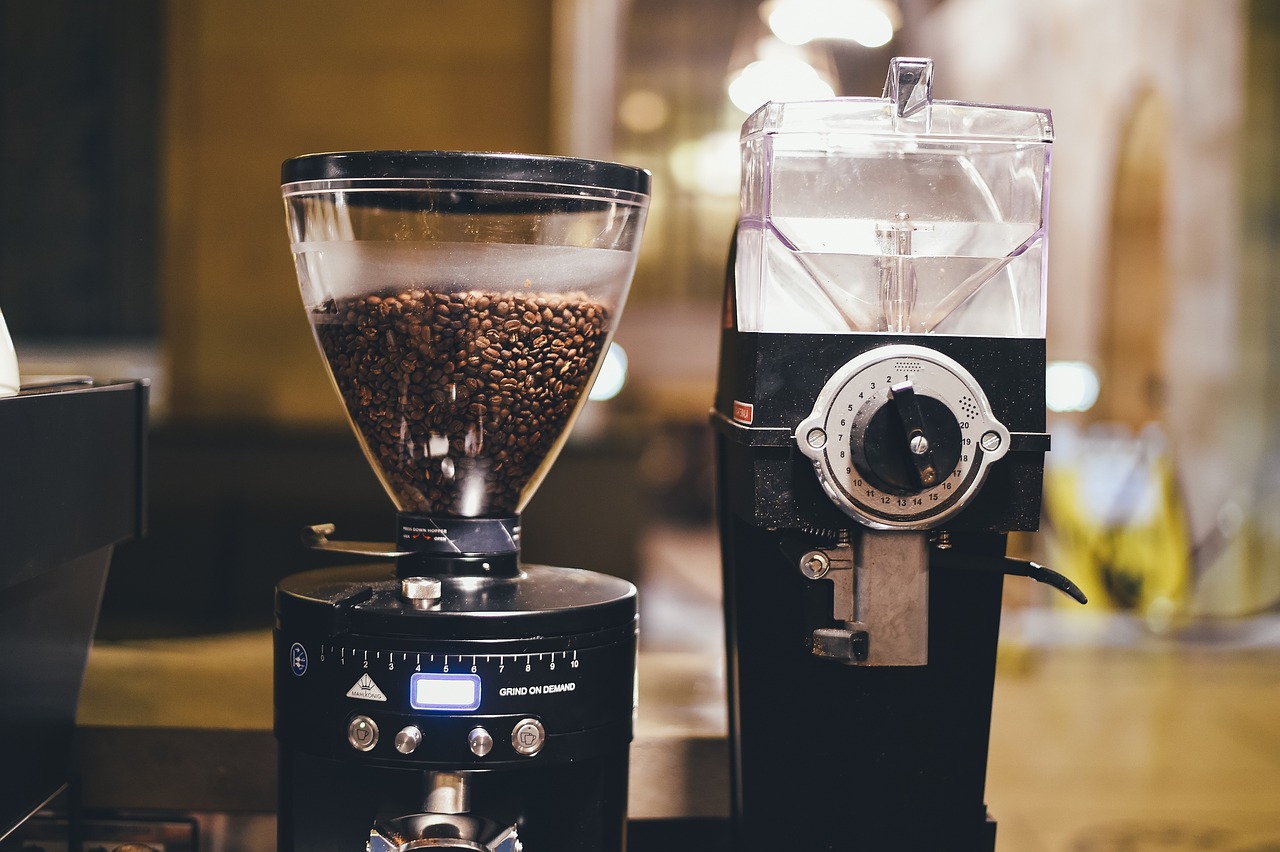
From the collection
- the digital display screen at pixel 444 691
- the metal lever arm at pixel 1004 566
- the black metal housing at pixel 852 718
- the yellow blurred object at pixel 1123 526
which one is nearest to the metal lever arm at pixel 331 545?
the digital display screen at pixel 444 691

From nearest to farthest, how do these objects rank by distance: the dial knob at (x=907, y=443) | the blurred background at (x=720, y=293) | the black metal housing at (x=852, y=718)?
1. the dial knob at (x=907, y=443)
2. the black metal housing at (x=852, y=718)
3. the blurred background at (x=720, y=293)

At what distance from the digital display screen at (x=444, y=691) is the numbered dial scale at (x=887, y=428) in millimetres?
240

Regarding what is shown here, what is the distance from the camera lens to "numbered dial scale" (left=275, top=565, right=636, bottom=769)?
0.72 metres

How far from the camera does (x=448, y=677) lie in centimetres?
71

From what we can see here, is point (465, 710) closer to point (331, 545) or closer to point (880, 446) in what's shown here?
point (331, 545)

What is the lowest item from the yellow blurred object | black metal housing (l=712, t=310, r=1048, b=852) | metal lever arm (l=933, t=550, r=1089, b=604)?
the yellow blurred object

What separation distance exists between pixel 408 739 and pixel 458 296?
0.90 feet

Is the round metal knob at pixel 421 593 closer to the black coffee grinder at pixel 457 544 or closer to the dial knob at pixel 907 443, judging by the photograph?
the black coffee grinder at pixel 457 544

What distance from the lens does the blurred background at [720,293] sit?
3.15m

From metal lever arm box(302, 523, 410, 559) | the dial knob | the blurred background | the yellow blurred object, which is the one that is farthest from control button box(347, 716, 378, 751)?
the yellow blurred object

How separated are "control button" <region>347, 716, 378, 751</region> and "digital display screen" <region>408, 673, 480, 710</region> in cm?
3

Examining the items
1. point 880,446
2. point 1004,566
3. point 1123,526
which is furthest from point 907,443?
point 1123,526

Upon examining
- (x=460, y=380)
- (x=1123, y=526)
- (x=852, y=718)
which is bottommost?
(x=1123, y=526)

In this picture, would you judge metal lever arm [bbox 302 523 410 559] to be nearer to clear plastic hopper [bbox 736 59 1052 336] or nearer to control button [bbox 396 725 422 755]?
control button [bbox 396 725 422 755]
